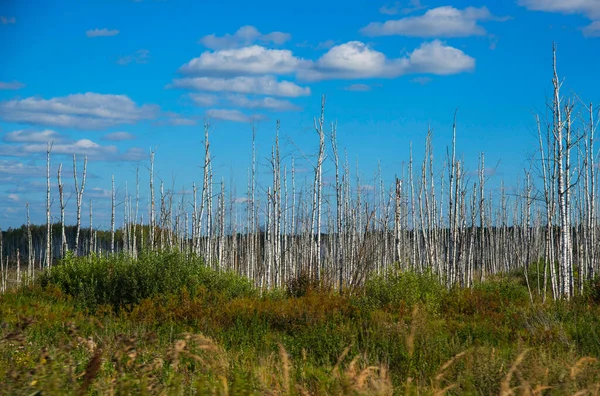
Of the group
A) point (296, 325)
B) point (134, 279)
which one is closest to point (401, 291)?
Answer: point (296, 325)

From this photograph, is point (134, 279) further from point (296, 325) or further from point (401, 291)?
point (401, 291)

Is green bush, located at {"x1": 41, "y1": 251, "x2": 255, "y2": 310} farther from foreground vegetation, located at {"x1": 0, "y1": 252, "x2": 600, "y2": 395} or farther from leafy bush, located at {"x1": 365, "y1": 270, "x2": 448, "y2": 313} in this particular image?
leafy bush, located at {"x1": 365, "y1": 270, "x2": 448, "y2": 313}

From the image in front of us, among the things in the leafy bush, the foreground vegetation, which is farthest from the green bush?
the leafy bush

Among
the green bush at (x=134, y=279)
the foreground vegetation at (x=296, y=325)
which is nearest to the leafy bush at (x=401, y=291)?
the foreground vegetation at (x=296, y=325)

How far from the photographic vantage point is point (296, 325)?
13.6m

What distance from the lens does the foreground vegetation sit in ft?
24.5

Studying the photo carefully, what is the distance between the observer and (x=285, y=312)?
1448 cm

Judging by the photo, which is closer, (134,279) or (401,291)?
(401,291)

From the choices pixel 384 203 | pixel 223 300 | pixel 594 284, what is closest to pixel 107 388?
pixel 223 300

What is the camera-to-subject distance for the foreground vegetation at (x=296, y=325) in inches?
294

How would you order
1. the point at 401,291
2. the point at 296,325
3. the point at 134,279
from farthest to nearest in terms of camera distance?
the point at 134,279
the point at 401,291
the point at 296,325

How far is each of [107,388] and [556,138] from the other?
15.5m

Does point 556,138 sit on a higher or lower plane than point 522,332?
higher

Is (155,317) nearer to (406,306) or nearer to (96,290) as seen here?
(96,290)
